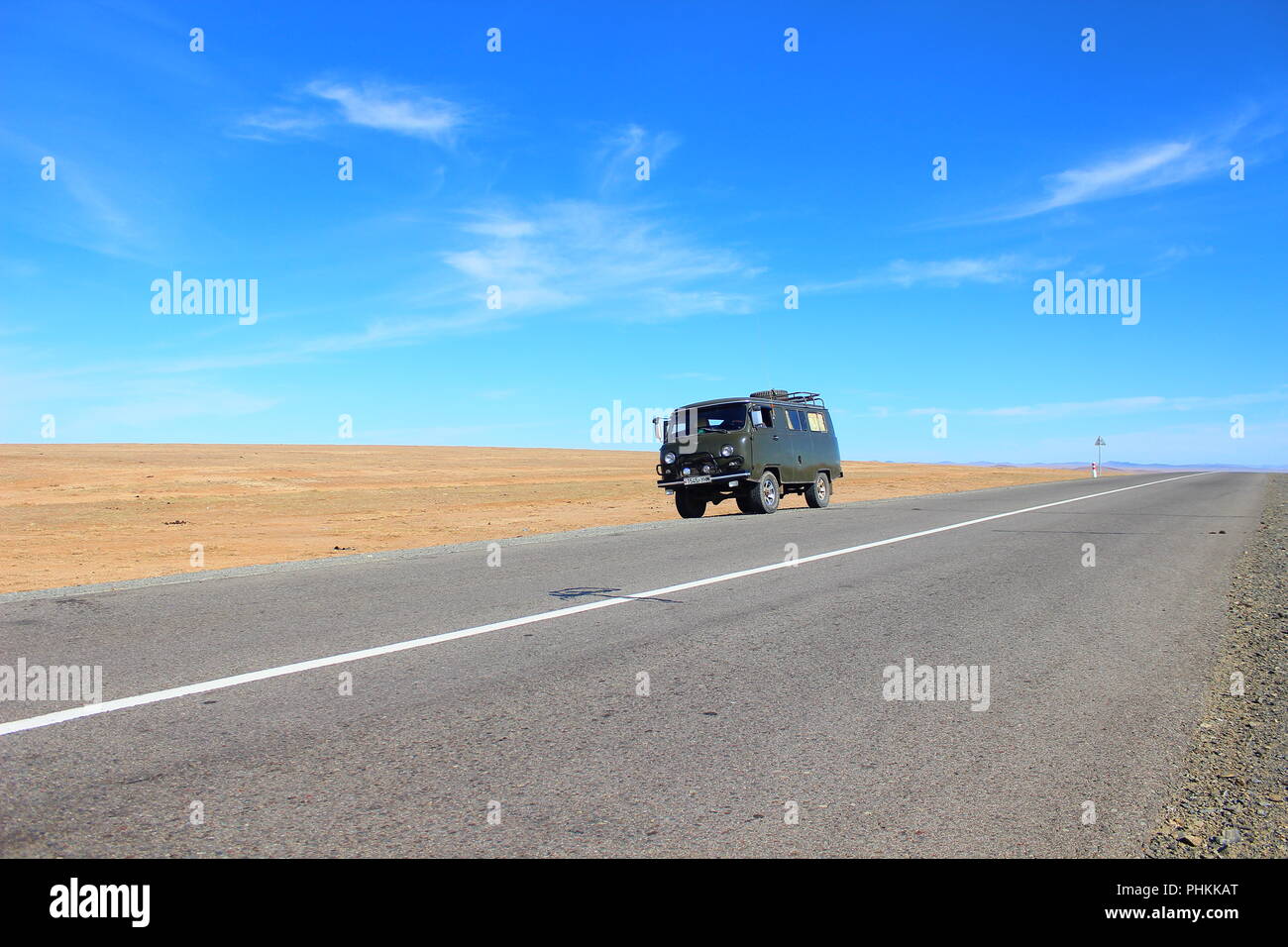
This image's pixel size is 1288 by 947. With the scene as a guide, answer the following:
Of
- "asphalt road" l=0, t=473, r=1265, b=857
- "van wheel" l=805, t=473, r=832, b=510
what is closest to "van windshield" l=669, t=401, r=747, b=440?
"van wheel" l=805, t=473, r=832, b=510

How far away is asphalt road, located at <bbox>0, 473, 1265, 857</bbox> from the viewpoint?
3.07 meters

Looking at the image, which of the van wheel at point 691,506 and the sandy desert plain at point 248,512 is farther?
the van wheel at point 691,506

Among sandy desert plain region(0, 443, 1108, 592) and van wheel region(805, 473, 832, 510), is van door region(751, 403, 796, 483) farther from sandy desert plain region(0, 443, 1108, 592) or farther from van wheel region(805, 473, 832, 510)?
sandy desert plain region(0, 443, 1108, 592)

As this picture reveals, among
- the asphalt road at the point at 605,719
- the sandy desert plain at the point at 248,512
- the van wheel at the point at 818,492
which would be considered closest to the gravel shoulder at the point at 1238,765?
the asphalt road at the point at 605,719

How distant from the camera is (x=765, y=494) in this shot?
19531 mm

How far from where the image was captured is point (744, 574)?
9578 mm

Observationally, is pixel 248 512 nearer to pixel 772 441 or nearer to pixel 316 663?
pixel 772 441

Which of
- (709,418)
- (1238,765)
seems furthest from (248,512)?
(1238,765)

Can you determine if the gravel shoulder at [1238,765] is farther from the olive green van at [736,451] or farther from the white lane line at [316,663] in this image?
the olive green van at [736,451]

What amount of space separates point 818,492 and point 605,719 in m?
18.4

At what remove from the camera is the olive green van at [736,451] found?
62.0ft

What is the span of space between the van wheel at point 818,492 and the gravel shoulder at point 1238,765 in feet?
48.3

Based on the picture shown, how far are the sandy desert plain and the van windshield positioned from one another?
2725 millimetres
